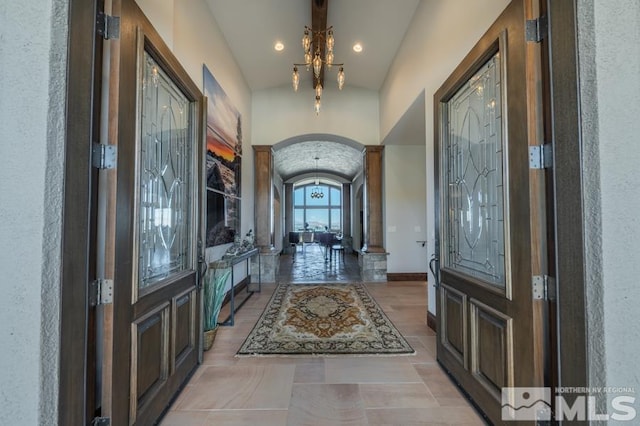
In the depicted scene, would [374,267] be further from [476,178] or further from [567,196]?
[567,196]

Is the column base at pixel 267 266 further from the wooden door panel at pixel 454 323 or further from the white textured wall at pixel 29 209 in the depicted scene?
the white textured wall at pixel 29 209

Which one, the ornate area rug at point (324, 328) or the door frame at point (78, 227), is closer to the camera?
the door frame at point (78, 227)

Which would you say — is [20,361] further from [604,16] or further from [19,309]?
[604,16]

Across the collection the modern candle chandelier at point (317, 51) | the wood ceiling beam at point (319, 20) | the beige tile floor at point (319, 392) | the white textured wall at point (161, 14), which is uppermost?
the wood ceiling beam at point (319, 20)

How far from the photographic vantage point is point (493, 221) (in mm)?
2035

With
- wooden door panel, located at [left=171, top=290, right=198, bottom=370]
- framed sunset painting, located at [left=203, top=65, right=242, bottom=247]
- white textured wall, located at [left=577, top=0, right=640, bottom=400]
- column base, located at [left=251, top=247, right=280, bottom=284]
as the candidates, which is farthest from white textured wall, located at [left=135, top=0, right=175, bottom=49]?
column base, located at [left=251, top=247, right=280, bottom=284]

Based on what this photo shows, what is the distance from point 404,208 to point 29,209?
20.2ft

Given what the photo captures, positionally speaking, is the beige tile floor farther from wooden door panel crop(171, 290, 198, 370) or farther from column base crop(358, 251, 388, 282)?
column base crop(358, 251, 388, 282)

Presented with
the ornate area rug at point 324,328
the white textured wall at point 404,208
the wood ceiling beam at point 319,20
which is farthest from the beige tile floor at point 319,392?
the wood ceiling beam at point 319,20

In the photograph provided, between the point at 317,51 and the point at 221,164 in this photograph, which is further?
the point at 221,164

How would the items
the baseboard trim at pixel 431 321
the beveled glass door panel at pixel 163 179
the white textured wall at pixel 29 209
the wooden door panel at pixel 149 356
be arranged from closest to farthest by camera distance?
the white textured wall at pixel 29 209, the wooden door panel at pixel 149 356, the beveled glass door panel at pixel 163 179, the baseboard trim at pixel 431 321

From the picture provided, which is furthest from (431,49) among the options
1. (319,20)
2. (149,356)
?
(149,356)

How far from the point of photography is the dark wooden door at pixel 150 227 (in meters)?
1.51

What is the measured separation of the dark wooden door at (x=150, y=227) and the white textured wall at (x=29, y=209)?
11.8 inches
